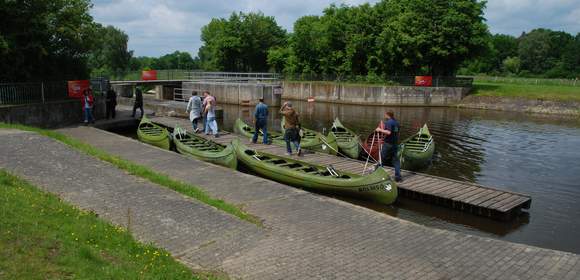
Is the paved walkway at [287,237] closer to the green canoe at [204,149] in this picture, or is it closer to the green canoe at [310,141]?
the green canoe at [204,149]

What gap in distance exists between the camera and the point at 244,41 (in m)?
66.8

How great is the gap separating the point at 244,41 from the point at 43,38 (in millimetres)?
45186

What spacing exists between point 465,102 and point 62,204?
42.6m

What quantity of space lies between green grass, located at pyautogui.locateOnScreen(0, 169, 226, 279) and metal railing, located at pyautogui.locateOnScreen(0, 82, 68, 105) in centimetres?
1502

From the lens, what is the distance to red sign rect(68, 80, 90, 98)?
24188 mm

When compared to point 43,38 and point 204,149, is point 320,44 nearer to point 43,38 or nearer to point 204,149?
point 43,38

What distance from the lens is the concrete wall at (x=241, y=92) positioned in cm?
4284

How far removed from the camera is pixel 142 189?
10.7 metres

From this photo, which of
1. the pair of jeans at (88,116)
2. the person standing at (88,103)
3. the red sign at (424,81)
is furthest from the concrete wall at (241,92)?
the person standing at (88,103)

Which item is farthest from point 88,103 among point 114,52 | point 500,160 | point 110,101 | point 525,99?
point 114,52

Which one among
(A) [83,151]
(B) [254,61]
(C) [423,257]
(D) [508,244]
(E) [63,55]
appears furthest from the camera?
(B) [254,61]

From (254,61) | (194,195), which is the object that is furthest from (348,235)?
(254,61)

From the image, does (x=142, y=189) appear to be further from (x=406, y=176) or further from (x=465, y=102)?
(x=465, y=102)

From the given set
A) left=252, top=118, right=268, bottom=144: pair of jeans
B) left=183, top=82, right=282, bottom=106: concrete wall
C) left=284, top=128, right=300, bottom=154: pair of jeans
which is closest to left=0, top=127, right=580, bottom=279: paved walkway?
left=284, top=128, right=300, bottom=154: pair of jeans
